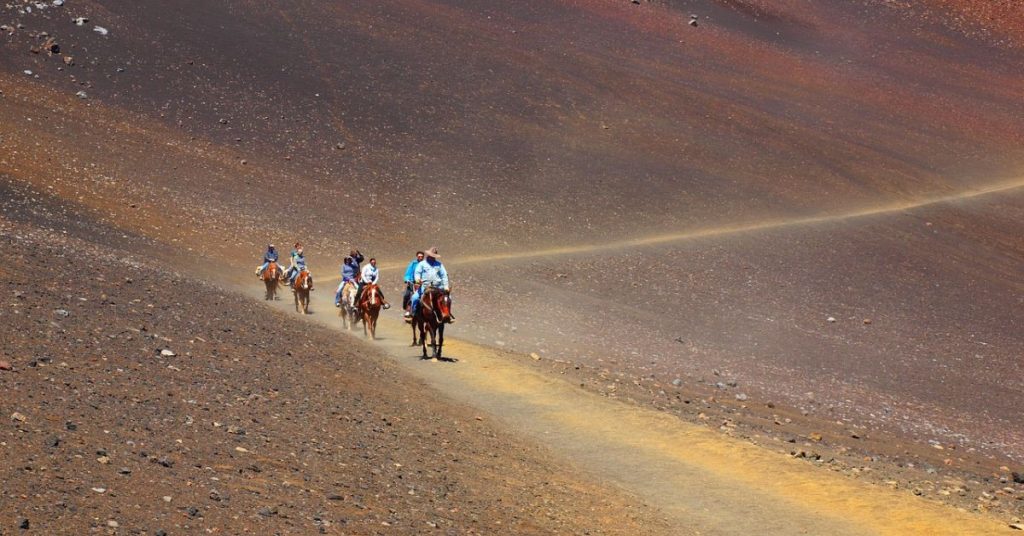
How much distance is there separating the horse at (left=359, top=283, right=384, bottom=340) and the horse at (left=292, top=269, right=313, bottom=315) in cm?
345

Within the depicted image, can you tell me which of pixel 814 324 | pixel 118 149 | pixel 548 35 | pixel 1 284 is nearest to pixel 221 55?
pixel 118 149

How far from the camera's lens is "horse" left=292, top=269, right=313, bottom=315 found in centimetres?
2908

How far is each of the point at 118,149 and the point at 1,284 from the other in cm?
3023

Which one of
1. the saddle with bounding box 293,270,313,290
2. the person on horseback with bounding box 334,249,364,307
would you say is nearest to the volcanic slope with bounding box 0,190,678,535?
the person on horseback with bounding box 334,249,364,307

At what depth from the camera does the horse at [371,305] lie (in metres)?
25.5

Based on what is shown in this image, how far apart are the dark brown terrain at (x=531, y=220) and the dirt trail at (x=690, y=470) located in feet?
3.11

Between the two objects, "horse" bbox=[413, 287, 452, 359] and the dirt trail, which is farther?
"horse" bbox=[413, 287, 452, 359]

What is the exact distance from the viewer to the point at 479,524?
12.3 metres

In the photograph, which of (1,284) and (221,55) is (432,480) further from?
(221,55)

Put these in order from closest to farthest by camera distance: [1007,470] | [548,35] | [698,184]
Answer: [1007,470] < [698,184] < [548,35]

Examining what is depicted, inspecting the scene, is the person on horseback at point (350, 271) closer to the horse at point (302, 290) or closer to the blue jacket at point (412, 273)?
the horse at point (302, 290)

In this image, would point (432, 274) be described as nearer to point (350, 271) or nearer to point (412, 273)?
point (412, 273)

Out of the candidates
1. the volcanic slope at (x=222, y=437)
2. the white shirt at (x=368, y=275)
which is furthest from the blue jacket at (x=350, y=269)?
the volcanic slope at (x=222, y=437)

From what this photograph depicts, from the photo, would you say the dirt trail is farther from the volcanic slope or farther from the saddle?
the saddle
